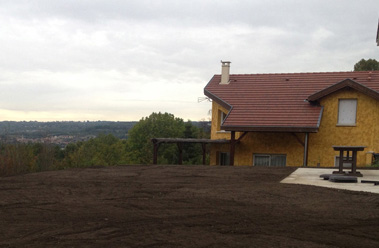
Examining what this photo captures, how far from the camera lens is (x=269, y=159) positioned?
23219 mm

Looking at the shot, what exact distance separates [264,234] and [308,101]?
17.6 m

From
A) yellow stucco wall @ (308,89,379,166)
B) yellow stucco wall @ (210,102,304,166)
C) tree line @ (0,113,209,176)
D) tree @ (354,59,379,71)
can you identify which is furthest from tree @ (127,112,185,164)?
yellow stucco wall @ (308,89,379,166)

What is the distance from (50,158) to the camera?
19.7 m

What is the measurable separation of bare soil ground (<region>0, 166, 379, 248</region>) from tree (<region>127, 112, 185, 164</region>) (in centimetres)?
4657

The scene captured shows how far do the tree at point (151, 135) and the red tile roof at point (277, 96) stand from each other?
3257 cm

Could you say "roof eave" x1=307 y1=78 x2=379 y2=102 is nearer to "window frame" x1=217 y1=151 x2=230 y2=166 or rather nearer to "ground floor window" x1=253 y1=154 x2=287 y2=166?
"ground floor window" x1=253 y1=154 x2=287 y2=166

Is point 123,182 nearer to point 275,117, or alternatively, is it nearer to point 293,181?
point 293,181

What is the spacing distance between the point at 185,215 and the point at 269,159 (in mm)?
Result: 16559

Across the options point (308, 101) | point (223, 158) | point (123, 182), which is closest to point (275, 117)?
point (308, 101)

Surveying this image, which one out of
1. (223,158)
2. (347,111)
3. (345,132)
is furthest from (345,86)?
(223,158)

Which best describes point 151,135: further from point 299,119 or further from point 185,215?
point 185,215

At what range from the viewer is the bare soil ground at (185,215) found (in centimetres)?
566

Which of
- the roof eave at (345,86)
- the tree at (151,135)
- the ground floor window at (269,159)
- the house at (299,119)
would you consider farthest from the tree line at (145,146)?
the roof eave at (345,86)

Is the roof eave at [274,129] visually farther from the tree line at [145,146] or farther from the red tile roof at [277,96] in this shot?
the tree line at [145,146]
